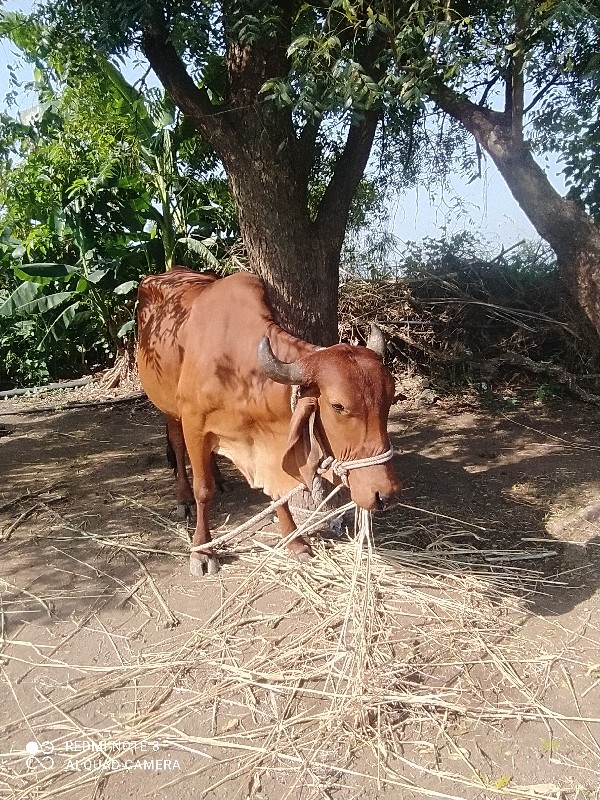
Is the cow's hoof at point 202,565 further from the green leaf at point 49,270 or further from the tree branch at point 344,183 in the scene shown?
the green leaf at point 49,270

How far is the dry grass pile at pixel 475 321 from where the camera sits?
25.8 ft

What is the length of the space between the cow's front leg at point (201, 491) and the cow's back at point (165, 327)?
0.56 m

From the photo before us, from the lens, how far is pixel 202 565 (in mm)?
3816

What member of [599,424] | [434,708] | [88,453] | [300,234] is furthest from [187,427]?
[599,424]

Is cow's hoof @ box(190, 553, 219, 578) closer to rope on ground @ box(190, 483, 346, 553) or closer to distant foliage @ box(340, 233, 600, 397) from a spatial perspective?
rope on ground @ box(190, 483, 346, 553)

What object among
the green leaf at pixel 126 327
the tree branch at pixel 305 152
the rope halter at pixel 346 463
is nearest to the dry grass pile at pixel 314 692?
the rope halter at pixel 346 463

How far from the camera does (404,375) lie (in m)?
8.64

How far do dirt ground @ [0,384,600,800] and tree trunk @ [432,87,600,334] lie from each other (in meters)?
1.62

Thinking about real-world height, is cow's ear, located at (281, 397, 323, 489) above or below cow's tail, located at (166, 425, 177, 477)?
above

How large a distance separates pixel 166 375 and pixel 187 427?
0.61 m

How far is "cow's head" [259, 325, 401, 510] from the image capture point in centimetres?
285

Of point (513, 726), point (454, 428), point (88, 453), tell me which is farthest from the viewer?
point (454, 428)

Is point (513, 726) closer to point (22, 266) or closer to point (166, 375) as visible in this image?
point (166, 375)

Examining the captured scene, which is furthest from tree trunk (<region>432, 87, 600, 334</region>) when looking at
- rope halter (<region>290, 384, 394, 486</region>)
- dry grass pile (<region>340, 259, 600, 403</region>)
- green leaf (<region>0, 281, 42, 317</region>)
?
green leaf (<region>0, 281, 42, 317</region>)
